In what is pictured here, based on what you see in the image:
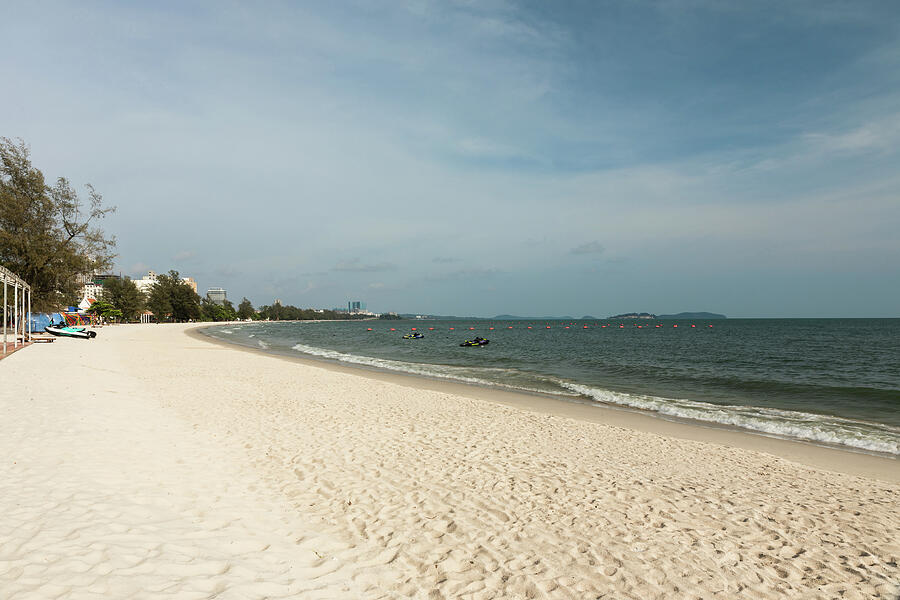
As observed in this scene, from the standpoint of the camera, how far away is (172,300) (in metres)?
120

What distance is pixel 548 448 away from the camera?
335 inches

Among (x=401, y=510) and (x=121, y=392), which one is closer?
(x=401, y=510)

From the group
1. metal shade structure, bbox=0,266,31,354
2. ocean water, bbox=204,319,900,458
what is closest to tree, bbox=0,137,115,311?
metal shade structure, bbox=0,266,31,354

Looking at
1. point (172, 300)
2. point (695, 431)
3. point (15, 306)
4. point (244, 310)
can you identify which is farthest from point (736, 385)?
point (244, 310)

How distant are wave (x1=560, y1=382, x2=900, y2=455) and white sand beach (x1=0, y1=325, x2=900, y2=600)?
119 centimetres

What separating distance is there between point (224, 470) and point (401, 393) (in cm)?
820

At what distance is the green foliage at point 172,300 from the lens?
363ft

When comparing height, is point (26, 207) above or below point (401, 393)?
above

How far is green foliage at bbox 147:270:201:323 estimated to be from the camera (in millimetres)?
110625

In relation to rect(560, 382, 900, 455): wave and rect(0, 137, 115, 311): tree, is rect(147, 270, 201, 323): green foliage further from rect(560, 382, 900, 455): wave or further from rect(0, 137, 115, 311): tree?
rect(560, 382, 900, 455): wave

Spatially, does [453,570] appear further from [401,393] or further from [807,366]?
[807,366]

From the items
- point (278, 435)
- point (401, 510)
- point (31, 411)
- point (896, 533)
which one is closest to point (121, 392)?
point (31, 411)

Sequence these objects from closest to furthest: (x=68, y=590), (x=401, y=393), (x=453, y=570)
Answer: (x=68, y=590), (x=453, y=570), (x=401, y=393)

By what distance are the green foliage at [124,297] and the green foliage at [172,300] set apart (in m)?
10.5
